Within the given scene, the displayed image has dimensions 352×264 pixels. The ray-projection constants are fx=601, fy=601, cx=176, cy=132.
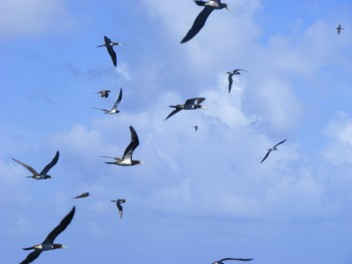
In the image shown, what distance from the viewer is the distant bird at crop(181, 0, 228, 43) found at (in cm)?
1998

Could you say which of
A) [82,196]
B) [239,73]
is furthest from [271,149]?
[82,196]

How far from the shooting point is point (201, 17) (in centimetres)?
2145

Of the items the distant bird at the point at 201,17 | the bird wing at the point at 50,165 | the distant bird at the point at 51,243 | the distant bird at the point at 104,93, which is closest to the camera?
the distant bird at the point at 201,17

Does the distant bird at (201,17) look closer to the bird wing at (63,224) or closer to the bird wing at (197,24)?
the bird wing at (197,24)

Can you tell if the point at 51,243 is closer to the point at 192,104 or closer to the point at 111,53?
the point at 192,104

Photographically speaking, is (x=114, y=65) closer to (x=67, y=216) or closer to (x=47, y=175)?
(x=47, y=175)

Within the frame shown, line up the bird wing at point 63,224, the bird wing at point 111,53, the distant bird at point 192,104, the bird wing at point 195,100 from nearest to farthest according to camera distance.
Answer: the bird wing at point 63,224
the distant bird at point 192,104
the bird wing at point 195,100
the bird wing at point 111,53

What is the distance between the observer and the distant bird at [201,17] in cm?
1998

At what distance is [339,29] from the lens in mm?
78125

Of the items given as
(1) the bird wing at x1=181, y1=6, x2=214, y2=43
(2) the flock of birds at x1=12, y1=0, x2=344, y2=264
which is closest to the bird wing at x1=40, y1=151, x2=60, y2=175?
(2) the flock of birds at x1=12, y1=0, x2=344, y2=264

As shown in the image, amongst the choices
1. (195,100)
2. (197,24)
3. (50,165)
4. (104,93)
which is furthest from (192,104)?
(197,24)

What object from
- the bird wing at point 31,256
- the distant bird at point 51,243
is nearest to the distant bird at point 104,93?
the distant bird at point 51,243

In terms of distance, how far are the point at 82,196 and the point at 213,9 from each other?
33389 millimetres

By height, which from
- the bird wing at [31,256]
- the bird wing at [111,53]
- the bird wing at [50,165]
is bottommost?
the bird wing at [31,256]
